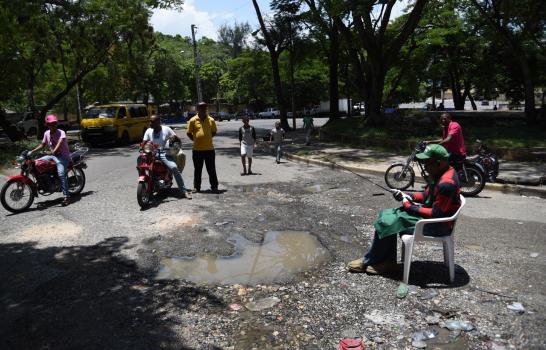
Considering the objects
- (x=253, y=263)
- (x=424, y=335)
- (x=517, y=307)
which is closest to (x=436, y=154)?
(x=517, y=307)

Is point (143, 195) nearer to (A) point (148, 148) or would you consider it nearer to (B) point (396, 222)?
(A) point (148, 148)

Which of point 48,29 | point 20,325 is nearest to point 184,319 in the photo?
point 20,325

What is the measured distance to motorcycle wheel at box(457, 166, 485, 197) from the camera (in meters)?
9.08

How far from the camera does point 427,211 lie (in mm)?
4707

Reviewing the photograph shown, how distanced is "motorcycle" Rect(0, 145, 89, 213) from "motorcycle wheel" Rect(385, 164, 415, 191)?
20.8 feet

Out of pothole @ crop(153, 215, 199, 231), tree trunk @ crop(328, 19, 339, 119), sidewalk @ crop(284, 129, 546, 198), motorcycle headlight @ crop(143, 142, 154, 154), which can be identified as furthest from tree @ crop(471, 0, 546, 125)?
pothole @ crop(153, 215, 199, 231)

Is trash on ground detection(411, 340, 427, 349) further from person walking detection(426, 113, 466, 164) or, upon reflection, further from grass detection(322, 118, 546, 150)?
grass detection(322, 118, 546, 150)

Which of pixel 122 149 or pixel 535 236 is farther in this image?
pixel 122 149

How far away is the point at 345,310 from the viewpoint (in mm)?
4277

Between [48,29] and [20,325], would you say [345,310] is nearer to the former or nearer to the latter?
[20,325]

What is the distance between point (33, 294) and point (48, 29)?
2059 cm

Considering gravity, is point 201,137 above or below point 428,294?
above

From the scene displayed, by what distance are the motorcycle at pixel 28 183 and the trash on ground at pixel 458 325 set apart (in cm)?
712

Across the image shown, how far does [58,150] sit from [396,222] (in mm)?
6486
